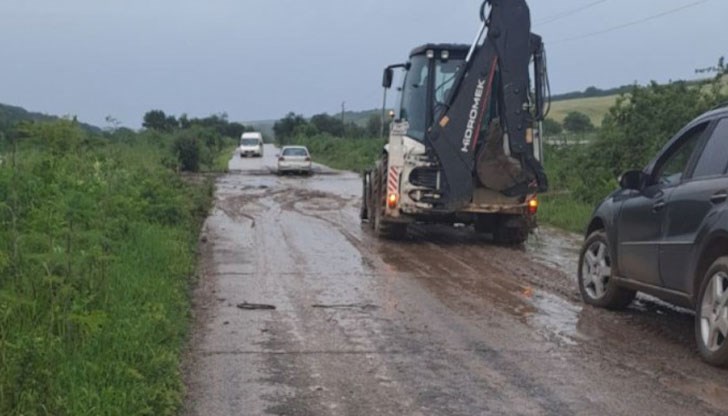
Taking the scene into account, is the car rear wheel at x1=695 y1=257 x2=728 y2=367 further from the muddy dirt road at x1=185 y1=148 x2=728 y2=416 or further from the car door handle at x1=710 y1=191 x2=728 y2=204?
the car door handle at x1=710 y1=191 x2=728 y2=204

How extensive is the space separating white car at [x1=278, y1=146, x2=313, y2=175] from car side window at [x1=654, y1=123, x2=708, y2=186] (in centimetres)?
3663

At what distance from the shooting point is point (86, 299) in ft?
22.9

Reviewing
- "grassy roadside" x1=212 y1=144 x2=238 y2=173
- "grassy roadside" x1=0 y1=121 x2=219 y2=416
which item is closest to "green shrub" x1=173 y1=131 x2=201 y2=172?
"grassy roadside" x1=212 y1=144 x2=238 y2=173

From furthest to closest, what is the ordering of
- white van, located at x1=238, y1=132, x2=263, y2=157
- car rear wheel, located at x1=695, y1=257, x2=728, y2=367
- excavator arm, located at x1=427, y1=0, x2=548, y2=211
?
1. white van, located at x1=238, y1=132, x2=263, y2=157
2. excavator arm, located at x1=427, y1=0, x2=548, y2=211
3. car rear wheel, located at x1=695, y1=257, x2=728, y2=367

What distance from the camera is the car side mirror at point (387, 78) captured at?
50.9ft

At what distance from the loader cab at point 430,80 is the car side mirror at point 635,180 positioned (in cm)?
600

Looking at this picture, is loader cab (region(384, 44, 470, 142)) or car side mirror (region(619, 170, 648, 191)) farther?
loader cab (region(384, 44, 470, 142))

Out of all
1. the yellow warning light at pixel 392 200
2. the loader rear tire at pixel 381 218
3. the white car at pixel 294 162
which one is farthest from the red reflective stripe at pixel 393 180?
the white car at pixel 294 162

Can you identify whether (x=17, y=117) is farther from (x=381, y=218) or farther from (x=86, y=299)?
(x=86, y=299)

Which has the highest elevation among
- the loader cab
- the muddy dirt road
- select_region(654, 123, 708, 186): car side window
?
the loader cab

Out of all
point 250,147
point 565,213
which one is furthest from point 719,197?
point 250,147

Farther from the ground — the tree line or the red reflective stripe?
the tree line

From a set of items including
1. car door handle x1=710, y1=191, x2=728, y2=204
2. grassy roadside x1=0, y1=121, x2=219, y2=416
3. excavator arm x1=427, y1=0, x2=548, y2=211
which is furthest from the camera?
excavator arm x1=427, y1=0, x2=548, y2=211

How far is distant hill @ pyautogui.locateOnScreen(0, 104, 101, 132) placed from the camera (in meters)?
18.9
